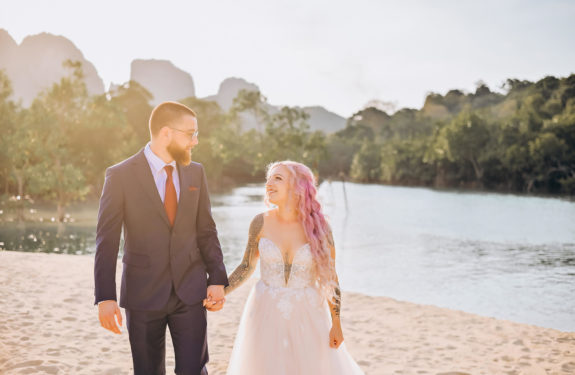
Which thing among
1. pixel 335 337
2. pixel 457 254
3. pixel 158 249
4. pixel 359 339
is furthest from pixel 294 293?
pixel 457 254

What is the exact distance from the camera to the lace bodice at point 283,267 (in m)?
3.04

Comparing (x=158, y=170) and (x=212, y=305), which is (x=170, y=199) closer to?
(x=158, y=170)

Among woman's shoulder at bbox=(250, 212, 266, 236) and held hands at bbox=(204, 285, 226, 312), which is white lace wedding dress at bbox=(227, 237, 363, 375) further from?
held hands at bbox=(204, 285, 226, 312)

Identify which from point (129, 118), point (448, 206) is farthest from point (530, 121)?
point (129, 118)

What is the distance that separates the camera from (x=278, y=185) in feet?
9.91

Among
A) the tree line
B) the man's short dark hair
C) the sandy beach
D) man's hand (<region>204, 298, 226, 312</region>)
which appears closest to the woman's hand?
man's hand (<region>204, 298, 226, 312</region>)

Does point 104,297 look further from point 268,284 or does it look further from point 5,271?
point 5,271

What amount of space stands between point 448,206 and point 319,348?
4063 centimetres

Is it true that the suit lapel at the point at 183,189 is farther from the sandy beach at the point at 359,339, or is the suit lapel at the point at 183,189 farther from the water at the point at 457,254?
the sandy beach at the point at 359,339

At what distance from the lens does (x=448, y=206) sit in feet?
136

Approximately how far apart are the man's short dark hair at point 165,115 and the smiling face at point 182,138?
0.08 ft

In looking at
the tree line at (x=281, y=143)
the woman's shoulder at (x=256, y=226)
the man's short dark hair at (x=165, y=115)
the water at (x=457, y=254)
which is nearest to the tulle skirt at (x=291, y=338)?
the woman's shoulder at (x=256, y=226)

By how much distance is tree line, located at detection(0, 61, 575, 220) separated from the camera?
27.1 metres

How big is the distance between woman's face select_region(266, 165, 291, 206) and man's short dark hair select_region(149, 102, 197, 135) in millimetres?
647
